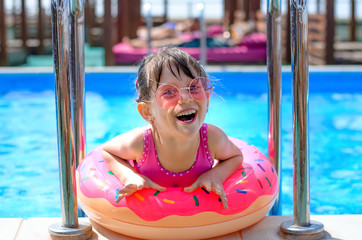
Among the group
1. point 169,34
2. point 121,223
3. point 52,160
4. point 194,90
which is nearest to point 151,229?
point 121,223

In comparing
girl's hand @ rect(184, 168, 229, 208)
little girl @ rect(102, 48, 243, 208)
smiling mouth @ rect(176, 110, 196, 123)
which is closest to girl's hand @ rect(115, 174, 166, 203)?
little girl @ rect(102, 48, 243, 208)

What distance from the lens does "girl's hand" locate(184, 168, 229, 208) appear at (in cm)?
179

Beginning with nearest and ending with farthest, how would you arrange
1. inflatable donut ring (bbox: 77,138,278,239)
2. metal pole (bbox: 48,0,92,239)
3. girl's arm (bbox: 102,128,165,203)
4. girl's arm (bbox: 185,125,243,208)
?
metal pole (bbox: 48,0,92,239) < inflatable donut ring (bbox: 77,138,278,239) < girl's arm (bbox: 185,125,243,208) < girl's arm (bbox: 102,128,165,203)

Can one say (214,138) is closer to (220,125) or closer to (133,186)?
(133,186)

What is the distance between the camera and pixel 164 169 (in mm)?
2051

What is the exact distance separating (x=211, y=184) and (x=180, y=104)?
278 mm

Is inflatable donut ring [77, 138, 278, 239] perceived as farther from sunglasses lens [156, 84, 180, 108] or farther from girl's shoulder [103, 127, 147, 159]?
sunglasses lens [156, 84, 180, 108]

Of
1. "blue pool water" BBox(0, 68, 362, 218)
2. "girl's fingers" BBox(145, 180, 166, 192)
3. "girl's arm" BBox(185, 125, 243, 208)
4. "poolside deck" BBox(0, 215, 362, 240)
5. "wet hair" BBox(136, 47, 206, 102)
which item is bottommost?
"blue pool water" BBox(0, 68, 362, 218)

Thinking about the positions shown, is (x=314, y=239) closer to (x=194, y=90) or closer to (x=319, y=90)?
(x=194, y=90)

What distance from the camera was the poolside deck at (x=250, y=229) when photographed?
176 cm

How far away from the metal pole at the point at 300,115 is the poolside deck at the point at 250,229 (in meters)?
0.08

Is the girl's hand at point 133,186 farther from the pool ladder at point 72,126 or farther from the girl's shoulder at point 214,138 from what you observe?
the girl's shoulder at point 214,138

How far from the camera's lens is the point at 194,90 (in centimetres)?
182

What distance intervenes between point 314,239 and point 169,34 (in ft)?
32.6
